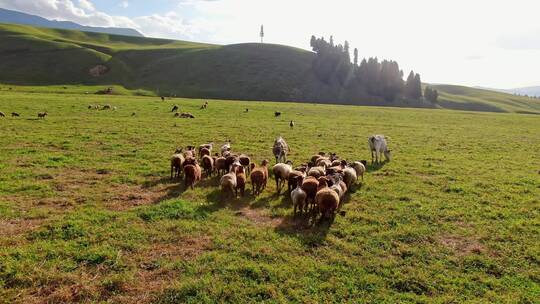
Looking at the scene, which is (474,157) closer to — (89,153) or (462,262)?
(462,262)

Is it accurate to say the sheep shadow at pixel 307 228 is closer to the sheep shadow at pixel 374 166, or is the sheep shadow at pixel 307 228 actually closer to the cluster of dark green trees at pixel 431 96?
the sheep shadow at pixel 374 166

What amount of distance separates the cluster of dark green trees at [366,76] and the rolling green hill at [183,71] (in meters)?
4.19

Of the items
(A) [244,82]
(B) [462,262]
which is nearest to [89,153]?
(B) [462,262]

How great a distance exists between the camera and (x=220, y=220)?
12.0 m

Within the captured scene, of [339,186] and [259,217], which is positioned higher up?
[339,186]

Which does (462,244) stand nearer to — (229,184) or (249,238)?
(249,238)

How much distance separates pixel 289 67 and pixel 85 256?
12934 centimetres

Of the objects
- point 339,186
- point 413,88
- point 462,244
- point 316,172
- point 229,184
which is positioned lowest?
point 462,244

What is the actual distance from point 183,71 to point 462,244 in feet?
391

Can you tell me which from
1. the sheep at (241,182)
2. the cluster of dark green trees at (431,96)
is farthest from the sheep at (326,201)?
the cluster of dark green trees at (431,96)

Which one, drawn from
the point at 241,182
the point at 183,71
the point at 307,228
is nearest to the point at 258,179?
the point at 241,182

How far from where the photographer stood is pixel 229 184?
46.5 ft

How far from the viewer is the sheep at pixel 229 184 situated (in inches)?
558

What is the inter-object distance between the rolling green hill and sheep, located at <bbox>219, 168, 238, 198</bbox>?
3313 inches
